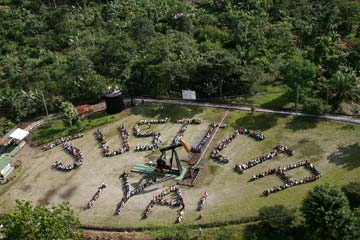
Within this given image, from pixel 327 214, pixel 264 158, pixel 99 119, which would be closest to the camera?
pixel 327 214

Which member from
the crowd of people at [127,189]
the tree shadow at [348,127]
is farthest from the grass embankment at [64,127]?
the tree shadow at [348,127]

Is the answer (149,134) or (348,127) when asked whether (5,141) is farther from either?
(348,127)

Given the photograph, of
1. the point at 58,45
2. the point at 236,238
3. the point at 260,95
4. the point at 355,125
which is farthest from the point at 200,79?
the point at 58,45

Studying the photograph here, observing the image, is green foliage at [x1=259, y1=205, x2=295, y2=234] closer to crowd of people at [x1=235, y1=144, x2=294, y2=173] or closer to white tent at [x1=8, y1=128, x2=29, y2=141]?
crowd of people at [x1=235, y1=144, x2=294, y2=173]

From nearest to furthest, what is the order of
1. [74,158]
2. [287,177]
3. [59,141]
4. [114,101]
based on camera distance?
1. [287,177]
2. [74,158]
3. [59,141]
4. [114,101]

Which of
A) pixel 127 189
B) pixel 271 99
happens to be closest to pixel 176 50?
pixel 271 99
